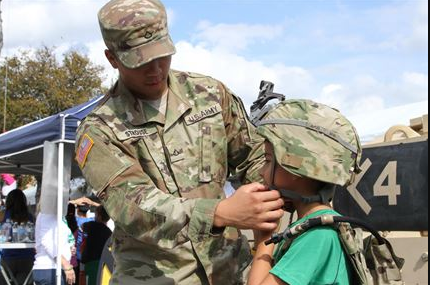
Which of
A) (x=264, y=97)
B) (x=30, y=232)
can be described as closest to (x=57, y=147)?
(x=30, y=232)

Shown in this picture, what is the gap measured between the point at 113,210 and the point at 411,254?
2221 millimetres

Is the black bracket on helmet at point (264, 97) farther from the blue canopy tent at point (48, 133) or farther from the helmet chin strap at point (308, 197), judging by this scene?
the blue canopy tent at point (48, 133)

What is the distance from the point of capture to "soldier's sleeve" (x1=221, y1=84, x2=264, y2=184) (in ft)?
7.72

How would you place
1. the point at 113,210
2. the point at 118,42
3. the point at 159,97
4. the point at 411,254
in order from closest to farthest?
the point at 113,210 < the point at 118,42 < the point at 159,97 < the point at 411,254

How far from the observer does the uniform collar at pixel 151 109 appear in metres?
2.25

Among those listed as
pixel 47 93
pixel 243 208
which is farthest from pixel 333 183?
pixel 47 93

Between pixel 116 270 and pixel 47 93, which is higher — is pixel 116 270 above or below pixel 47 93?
below

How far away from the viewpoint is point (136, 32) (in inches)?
82.9

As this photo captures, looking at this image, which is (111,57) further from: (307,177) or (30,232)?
(30,232)

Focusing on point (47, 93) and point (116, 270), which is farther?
point (47, 93)

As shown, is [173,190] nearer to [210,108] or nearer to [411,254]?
[210,108]

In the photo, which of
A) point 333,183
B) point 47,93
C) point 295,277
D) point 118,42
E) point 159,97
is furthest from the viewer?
point 47,93

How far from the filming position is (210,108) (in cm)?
234

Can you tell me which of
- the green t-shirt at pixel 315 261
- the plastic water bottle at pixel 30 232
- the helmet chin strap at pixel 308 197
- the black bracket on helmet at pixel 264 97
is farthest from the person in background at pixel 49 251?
the green t-shirt at pixel 315 261
